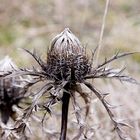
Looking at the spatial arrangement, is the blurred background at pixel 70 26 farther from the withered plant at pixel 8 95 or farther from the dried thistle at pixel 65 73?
the dried thistle at pixel 65 73

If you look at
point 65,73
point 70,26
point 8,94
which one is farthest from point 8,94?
point 70,26

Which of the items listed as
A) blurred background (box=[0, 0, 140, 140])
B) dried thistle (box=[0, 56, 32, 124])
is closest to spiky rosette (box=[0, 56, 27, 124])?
dried thistle (box=[0, 56, 32, 124])

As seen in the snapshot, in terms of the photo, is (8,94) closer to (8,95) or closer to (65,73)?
(8,95)

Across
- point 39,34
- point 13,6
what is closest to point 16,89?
point 39,34

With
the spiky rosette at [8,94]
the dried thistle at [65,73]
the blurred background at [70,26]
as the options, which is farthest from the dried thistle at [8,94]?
the blurred background at [70,26]

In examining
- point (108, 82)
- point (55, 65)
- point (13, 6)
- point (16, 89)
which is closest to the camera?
point (55, 65)

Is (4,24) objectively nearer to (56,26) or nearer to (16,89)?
(56,26)
